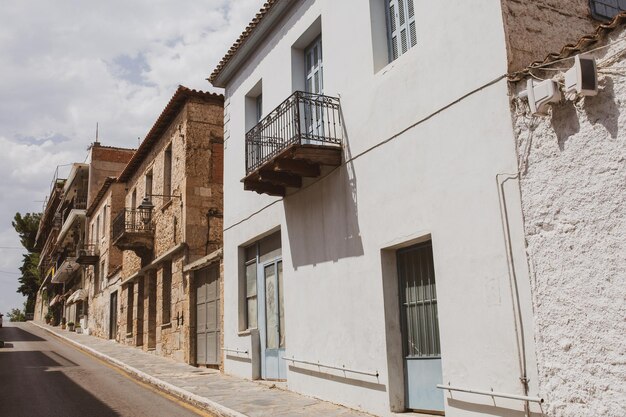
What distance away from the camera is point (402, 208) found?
7535 millimetres

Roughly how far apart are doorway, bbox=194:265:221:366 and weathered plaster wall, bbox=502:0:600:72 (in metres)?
9.96

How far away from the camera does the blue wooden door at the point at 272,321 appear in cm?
1099

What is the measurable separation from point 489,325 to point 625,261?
5.31ft

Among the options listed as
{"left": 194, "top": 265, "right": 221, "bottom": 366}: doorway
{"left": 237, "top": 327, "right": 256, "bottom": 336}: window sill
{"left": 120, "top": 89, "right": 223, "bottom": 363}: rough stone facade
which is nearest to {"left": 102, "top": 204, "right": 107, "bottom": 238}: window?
{"left": 120, "top": 89, "right": 223, "bottom": 363}: rough stone facade

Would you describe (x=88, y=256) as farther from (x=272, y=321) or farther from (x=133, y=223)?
(x=272, y=321)

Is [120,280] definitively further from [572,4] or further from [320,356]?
[572,4]

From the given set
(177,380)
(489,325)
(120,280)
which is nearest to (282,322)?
(177,380)

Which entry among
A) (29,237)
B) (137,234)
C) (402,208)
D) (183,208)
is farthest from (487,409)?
(29,237)

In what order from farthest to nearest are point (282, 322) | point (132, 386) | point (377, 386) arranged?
point (132, 386) → point (282, 322) → point (377, 386)

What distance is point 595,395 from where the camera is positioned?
5.05m

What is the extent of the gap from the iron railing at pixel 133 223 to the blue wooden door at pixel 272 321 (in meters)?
9.10

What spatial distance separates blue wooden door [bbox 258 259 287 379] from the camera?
1099cm

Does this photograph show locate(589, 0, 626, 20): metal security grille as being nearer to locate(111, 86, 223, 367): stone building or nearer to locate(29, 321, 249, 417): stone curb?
locate(29, 321, 249, 417): stone curb

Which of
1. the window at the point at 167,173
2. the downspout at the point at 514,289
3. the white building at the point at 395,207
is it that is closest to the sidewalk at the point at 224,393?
the white building at the point at 395,207
